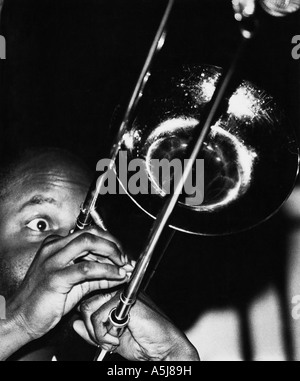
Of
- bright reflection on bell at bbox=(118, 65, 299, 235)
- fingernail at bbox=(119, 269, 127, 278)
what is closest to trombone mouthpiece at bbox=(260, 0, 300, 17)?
fingernail at bbox=(119, 269, 127, 278)

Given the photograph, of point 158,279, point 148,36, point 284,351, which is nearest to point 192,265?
point 158,279

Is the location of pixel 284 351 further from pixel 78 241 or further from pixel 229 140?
pixel 78 241

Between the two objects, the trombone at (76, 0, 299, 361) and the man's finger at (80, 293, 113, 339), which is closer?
the trombone at (76, 0, 299, 361)

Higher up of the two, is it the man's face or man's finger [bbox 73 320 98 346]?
the man's face

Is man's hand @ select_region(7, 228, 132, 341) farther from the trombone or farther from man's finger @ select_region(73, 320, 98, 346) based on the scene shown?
man's finger @ select_region(73, 320, 98, 346)

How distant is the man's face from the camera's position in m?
1.89

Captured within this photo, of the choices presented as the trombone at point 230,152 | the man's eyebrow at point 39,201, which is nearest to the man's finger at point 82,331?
the trombone at point 230,152

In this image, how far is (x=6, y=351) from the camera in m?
1.44

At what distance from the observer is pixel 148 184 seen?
59.2 inches

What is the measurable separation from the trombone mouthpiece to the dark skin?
2.29ft

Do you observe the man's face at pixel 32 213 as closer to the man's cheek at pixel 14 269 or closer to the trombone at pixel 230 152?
the man's cheek at pixel 14 269

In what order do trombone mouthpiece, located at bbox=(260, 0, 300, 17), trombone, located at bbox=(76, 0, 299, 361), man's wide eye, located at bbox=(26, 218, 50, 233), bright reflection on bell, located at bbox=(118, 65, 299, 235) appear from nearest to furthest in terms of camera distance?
trombone mouthpiece, located at bbox=(260, 0, 300, 17), trombone, located at bbox=(76, 0, 299, 361), bright reflection on bell, located at bbox=(118, 65, 299, 235), man's wide eye, located at bbox=(26, 218, 50, 233)

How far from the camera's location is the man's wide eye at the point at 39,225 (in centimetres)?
197

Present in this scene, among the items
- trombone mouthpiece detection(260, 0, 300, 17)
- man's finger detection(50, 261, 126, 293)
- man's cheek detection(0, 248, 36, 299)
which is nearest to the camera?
trombone mouthpiece detection(260, 0, 300, 17)
